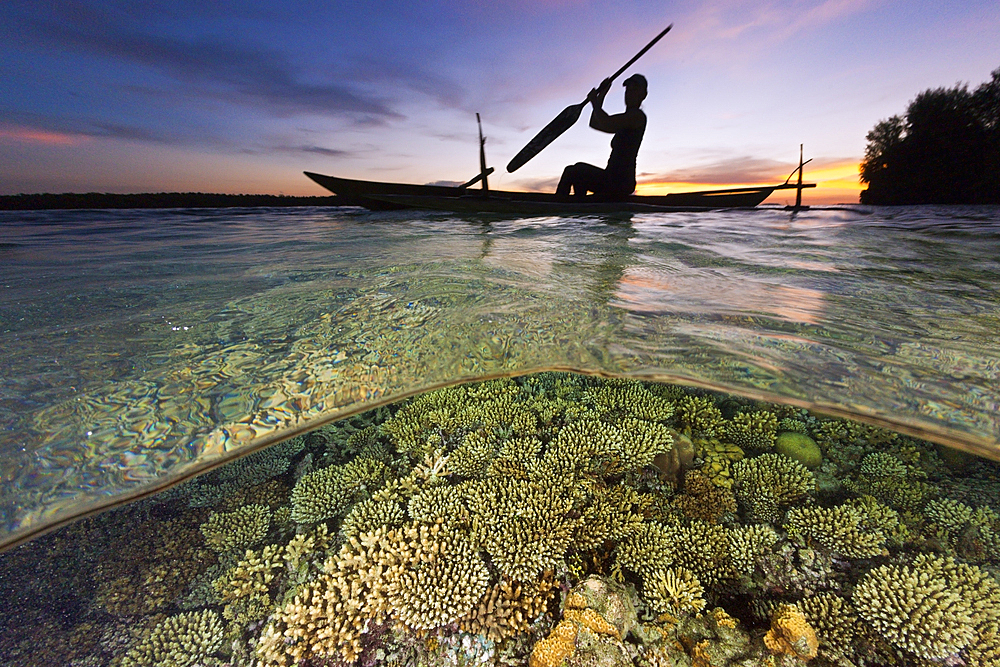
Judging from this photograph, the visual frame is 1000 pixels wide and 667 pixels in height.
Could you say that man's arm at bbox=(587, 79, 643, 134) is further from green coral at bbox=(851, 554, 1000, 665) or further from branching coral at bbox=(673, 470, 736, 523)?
green coral at bbox=(851, 554, 1000, 665)

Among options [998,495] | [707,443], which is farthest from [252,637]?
[998,495]

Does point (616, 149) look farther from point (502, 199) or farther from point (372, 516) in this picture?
point (372, 516)

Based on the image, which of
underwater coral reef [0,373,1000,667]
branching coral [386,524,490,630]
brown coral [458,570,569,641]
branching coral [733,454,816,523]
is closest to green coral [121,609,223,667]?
underwater coral reef [0,373,1000,667]

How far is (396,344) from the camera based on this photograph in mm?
2898

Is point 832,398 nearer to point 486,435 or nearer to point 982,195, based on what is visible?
point 486,435

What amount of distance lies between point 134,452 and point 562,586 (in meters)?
2.89

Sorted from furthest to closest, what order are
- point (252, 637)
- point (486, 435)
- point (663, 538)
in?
point (486, 435)
point (663, 538)
point (252, 637)

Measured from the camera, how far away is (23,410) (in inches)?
84.4

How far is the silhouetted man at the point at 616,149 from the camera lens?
33.9 ft

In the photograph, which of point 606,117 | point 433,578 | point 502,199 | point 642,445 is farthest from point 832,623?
point 606,117

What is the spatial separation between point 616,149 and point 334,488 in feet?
37.6

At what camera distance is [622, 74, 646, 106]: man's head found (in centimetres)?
1027

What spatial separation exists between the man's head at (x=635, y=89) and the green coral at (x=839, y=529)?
11.0m

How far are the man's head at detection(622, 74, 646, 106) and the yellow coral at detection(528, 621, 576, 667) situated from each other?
1226cm
